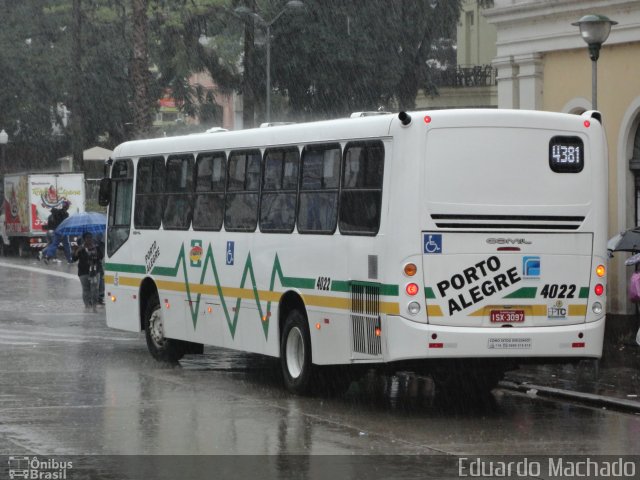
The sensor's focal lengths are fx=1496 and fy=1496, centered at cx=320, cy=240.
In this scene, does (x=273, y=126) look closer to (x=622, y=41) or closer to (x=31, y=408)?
(x=31, y=408)

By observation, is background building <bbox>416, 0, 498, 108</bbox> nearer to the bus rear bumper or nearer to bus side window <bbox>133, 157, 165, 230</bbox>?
bus side window <bbox>133, 157, 165, 230</bbox>

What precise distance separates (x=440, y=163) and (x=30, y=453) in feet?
16.4

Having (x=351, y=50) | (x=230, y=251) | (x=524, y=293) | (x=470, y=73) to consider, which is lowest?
(x=524, y=293)

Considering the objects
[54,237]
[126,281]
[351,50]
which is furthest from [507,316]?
[351,50]

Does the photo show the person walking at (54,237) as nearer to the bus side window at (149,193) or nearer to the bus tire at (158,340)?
the bus side window at (149,193)

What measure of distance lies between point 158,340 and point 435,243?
23.0 feet

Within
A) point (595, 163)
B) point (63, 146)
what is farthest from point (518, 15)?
point (63, 146)

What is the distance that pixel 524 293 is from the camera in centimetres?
1482

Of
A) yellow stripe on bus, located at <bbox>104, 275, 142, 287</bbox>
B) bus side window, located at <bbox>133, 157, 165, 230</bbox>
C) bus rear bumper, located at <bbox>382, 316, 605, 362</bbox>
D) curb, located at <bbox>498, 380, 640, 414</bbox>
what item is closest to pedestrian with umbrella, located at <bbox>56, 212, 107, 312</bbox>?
yellow stripe on bus, located at <bbox>104, 275, 142, 287</bbox>

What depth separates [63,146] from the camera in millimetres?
78562

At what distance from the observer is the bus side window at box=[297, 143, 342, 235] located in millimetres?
15900

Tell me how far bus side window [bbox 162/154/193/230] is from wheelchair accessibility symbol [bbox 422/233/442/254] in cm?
564

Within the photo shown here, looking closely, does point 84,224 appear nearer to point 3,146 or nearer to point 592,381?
point 592,381

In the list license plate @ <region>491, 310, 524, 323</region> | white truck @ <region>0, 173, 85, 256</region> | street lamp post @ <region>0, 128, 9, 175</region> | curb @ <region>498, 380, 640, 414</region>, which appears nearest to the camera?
license plate @ <region>491, 310, 524, 323</region>
